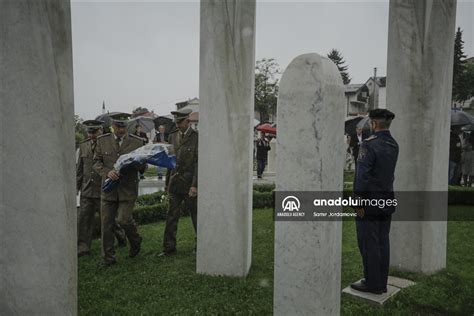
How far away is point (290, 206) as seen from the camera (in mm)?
3352

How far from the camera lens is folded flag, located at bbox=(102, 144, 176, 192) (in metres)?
6.12

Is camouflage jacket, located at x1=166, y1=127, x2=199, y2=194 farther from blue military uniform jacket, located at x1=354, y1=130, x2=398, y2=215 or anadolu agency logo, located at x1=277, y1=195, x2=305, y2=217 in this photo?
anadolu agency logo, located at x1=277, y1=195, x2=305, y2=217

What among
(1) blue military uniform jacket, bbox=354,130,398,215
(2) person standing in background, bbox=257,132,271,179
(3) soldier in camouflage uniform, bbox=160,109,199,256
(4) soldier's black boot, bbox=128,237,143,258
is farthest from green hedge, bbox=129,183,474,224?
(1) blue military uniform jacket, bbox=354,130,398,215

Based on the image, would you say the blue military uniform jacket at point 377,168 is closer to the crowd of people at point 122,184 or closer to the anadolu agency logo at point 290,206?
the anadolu agency logo at point 290,206

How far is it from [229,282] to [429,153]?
3.29 m

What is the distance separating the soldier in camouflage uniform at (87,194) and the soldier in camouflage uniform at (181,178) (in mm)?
1344

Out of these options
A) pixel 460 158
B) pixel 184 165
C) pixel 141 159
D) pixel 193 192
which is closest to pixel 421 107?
pixel 193 192

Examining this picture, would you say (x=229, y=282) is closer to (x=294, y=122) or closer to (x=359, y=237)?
(x=359, y=237)

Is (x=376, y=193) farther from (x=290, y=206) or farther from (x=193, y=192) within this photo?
(x=193, y=192)

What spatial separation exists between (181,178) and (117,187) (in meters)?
1.06

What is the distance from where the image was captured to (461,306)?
470cm

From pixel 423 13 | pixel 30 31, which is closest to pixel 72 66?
pixel 30 31

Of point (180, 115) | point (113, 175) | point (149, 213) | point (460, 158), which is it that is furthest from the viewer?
point (460, 158)

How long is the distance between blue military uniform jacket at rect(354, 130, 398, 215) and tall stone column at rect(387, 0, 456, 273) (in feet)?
3.70
